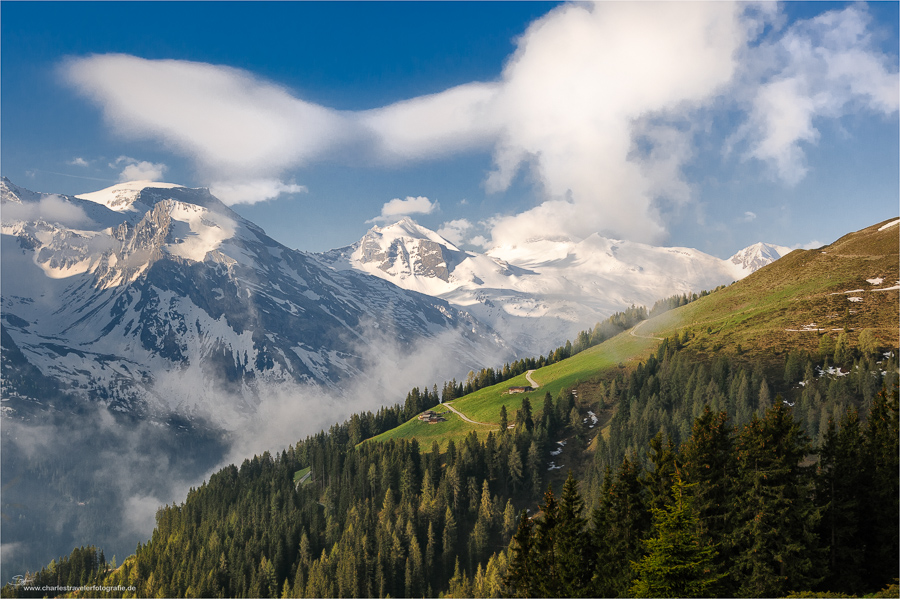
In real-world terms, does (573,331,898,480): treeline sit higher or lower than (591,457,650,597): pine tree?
higher

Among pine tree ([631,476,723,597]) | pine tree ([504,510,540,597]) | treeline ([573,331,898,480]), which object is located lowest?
pine tree ([504,510,540,597])

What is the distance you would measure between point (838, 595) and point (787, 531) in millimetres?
7605

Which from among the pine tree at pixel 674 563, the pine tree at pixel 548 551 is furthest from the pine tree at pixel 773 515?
the pine tree at pixel 548 551

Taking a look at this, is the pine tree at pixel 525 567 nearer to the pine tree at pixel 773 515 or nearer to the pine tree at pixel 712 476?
the pine tree at pixel 712 476

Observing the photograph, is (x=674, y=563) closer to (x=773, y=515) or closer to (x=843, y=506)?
(x=773, y=515)

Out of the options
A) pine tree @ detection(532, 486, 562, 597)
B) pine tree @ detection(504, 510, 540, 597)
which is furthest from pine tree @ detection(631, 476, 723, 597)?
pine tree @ detection(504, 510, 540, 597)

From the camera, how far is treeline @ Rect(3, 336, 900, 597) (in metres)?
54.4

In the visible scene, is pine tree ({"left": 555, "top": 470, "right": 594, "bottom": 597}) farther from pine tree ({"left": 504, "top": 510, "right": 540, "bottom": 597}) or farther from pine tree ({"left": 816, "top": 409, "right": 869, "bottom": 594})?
pine tree ({"left": 816, "top": 409, "right": 869, "bottom": 594})

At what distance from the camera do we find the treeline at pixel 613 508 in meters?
54.4

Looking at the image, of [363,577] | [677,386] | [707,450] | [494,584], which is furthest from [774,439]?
[677,386]

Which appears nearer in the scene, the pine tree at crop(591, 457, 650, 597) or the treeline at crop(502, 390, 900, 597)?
the treeline at crop(502, 390, 900, 597)

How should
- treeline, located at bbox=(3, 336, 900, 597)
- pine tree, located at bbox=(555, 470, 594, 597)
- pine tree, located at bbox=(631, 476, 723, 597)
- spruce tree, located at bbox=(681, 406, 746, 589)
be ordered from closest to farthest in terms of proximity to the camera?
1. pine tree, located at bbox=(631, 476, 723, 597)
2. treeline, located at bbox=(3, 336, 900, 597)
3. spruce tree, located at bbox=(681, 406, 746, 589)
4. pine tree, located at bbox=(555, 470, 594, 597)

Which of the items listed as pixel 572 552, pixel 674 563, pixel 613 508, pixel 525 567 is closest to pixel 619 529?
pixel 613 508

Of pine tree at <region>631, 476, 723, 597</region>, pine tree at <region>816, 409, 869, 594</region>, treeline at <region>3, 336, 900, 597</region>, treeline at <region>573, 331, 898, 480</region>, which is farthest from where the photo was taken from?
treeline at <region>573, 331, 898, 480</region>
